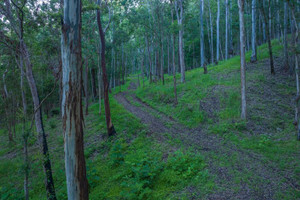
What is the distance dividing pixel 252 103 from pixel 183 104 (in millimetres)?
4898

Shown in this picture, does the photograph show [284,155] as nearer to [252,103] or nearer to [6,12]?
[252,103]

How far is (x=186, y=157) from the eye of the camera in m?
7.91

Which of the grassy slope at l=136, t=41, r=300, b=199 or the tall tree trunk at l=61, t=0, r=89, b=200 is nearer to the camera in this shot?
the tall tree trunk at l=61, t=0, r=89, b=200

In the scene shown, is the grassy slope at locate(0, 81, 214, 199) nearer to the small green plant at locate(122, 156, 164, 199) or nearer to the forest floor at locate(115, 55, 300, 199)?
the small green plant at locate(122, 156, 164, 199)

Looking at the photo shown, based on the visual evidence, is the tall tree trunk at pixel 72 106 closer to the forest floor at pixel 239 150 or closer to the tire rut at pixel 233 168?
the forest floor at pixel 239 150

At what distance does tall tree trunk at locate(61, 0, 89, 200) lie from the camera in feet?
15.3

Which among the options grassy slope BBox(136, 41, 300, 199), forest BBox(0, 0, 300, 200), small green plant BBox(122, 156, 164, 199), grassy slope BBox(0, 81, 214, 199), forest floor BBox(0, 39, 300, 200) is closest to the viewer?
forest BBox(0, 0, 300, 200)

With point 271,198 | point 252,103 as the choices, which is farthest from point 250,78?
point 271,198

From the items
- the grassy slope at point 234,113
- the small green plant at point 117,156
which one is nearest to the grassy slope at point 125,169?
the small green plant at point 117,156

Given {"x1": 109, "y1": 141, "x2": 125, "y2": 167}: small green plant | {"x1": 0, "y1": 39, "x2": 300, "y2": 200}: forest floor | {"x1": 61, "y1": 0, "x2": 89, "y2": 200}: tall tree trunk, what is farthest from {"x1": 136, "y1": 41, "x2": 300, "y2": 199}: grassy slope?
{"x1": 61, "y1": 0, "x2": 89, "y2": 200}: tall tree trunk

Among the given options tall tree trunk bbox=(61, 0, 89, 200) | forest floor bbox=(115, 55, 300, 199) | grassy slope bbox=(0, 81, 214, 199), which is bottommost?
grassy slope bbox=(0, 81, 214, 199)

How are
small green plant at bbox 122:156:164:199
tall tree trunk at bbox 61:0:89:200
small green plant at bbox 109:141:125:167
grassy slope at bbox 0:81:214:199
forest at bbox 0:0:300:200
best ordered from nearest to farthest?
1. tall tree trunk at bbox 61:0:89:200
2. forest at bbox 0:0:300:200
3. small green plant at bbox 122:156:164:199
4. grassy slope at bbox 0:81:214:199
5. small green plant at bbox 109:141:125:167

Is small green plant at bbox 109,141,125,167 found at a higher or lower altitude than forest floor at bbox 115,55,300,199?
lower

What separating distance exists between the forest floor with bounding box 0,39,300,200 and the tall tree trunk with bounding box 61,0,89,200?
8.43ft
